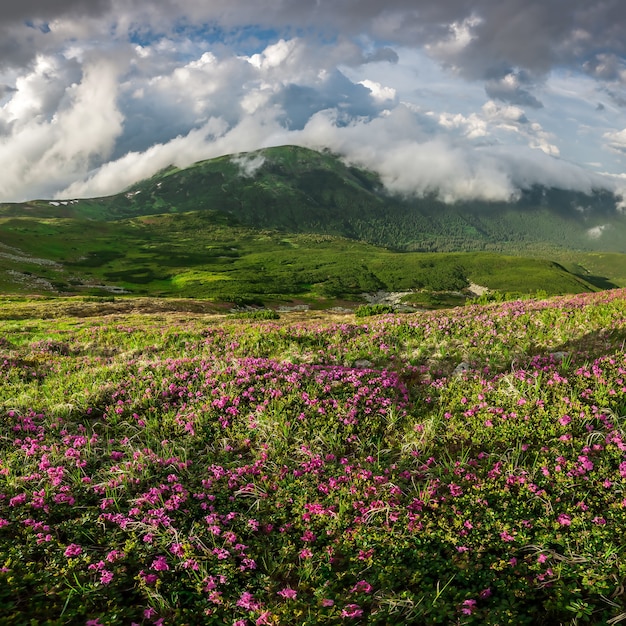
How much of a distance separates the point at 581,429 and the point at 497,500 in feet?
7.93

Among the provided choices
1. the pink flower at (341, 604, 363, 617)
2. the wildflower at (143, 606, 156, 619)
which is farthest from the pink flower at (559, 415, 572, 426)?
the wildflower at (143, 606, 156, 619)

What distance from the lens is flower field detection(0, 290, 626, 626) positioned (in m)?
4.73

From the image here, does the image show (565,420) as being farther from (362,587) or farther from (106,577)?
(106,577)

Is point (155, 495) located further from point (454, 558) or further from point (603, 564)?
point (603, 564)

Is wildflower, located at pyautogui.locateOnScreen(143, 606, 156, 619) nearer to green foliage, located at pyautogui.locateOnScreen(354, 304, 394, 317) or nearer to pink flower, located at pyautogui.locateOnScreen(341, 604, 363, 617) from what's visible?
pink flower, located at pyautogui.locateOnScreen(341, 604, 363, 617)

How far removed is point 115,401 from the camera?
9.78m

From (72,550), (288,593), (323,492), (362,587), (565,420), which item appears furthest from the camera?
(565,420)

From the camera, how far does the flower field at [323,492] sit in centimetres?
473

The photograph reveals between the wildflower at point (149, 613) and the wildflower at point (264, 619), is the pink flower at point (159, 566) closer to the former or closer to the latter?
the wildflower at point (149, 613)

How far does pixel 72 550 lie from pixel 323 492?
371 cm

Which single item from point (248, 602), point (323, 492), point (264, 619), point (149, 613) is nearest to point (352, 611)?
point (264, 619)

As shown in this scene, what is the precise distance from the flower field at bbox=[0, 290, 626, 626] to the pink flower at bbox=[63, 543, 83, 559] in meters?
0.09

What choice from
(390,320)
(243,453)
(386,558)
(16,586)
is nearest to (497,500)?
(386,558)

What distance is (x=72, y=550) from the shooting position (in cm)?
539
